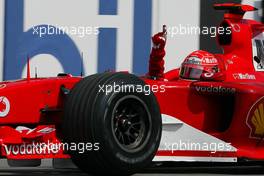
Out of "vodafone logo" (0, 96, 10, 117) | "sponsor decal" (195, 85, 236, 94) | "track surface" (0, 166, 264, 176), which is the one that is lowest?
"track surface" (0, 166, 264, 176)

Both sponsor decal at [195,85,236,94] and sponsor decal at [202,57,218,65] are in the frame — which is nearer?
sponsor decal at [195,85,236,94]

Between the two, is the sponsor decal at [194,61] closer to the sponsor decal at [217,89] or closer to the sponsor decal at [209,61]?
the sponsor decal at [209,61]

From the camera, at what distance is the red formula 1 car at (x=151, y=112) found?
22.6ft

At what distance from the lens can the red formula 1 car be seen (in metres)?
6.89

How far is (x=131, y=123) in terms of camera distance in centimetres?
714

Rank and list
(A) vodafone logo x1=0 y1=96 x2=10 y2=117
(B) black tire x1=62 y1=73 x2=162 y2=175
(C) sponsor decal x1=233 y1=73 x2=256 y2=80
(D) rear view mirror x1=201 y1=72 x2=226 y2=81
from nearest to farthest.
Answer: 1. (B) black tire x1=62 y1=73 x2=162 y2=175
2. (A) vodafone logo x1=0 y1=96 x2=10 y2=117
3. (D) rear view mirror x1=201 y1=72 x2=226 y2=81
4. (C) sponsor decal x1=233 y1=73 x2=256 y2=80

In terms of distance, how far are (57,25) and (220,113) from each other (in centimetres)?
450

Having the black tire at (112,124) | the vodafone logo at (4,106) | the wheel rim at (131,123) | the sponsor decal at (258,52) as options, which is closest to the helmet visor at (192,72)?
the sponsor decal at (258,52)

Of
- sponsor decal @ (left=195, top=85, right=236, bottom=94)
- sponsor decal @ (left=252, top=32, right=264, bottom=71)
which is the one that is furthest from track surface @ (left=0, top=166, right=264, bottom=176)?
sponsor decal @ (left=252, top=32, right=264, bottom=71)

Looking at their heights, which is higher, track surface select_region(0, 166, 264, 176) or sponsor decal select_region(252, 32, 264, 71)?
sponsor decal select_region(252, 32, 264, 71)

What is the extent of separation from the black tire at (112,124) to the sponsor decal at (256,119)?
109 centimetres

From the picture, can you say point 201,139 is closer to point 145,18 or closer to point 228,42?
point 228,42

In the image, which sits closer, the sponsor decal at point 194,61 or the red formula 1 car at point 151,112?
the red formula 1 car at point 151,112

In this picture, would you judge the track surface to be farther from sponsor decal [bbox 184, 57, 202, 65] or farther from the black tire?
sponsor decal [bbox 184, 57, 202, 65]
